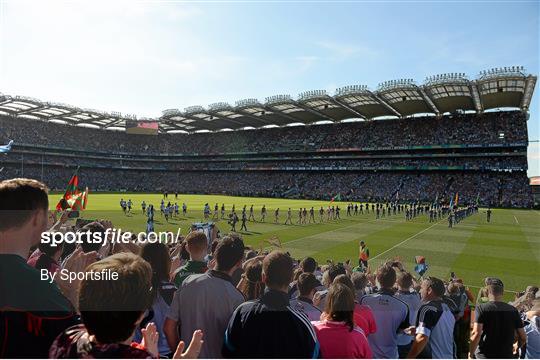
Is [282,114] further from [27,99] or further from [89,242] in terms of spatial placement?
[89,242]

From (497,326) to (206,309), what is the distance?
397 cm

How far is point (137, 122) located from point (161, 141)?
1517cm

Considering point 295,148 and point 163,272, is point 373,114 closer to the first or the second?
point 295,148

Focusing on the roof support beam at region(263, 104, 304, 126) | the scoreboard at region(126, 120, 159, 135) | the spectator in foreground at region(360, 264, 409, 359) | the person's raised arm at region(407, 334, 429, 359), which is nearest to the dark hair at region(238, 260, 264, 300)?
the spectator in foreground at region(360, 264, 409, 359)

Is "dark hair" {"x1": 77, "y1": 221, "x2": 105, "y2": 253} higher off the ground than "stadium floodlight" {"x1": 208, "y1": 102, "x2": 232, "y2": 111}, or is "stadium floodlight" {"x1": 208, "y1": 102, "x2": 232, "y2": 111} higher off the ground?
"stadium floodlight" {"x1": 208, "y1": 102, "x2": 232, "y2": 111}

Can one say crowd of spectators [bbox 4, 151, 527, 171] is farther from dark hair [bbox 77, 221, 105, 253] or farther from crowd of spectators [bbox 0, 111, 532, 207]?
dark hair [bbox 77, 221, 105, 253]

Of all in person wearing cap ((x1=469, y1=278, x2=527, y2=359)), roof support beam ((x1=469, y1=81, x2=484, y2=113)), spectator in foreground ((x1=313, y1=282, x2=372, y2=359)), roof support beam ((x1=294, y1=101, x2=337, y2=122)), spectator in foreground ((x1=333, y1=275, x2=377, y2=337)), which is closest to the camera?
spectator in foreground ((x1=313, y1=282, x2=372, y2=359))

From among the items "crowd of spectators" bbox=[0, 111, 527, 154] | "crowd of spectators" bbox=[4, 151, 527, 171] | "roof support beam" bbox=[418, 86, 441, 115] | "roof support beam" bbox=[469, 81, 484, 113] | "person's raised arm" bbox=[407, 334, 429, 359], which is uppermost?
"roof support beam" bbox=[418, 86, 441, 115]

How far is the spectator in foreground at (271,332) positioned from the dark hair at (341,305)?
29 centimetres

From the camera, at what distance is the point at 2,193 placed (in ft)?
8.06

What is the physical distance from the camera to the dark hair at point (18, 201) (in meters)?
2.46

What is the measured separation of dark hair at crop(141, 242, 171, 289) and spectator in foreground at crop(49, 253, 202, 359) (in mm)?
1994

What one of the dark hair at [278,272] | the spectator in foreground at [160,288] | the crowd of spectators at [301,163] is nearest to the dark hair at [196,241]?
the spectator in foreground at [160,288]

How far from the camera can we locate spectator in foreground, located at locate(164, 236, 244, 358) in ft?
11.1
